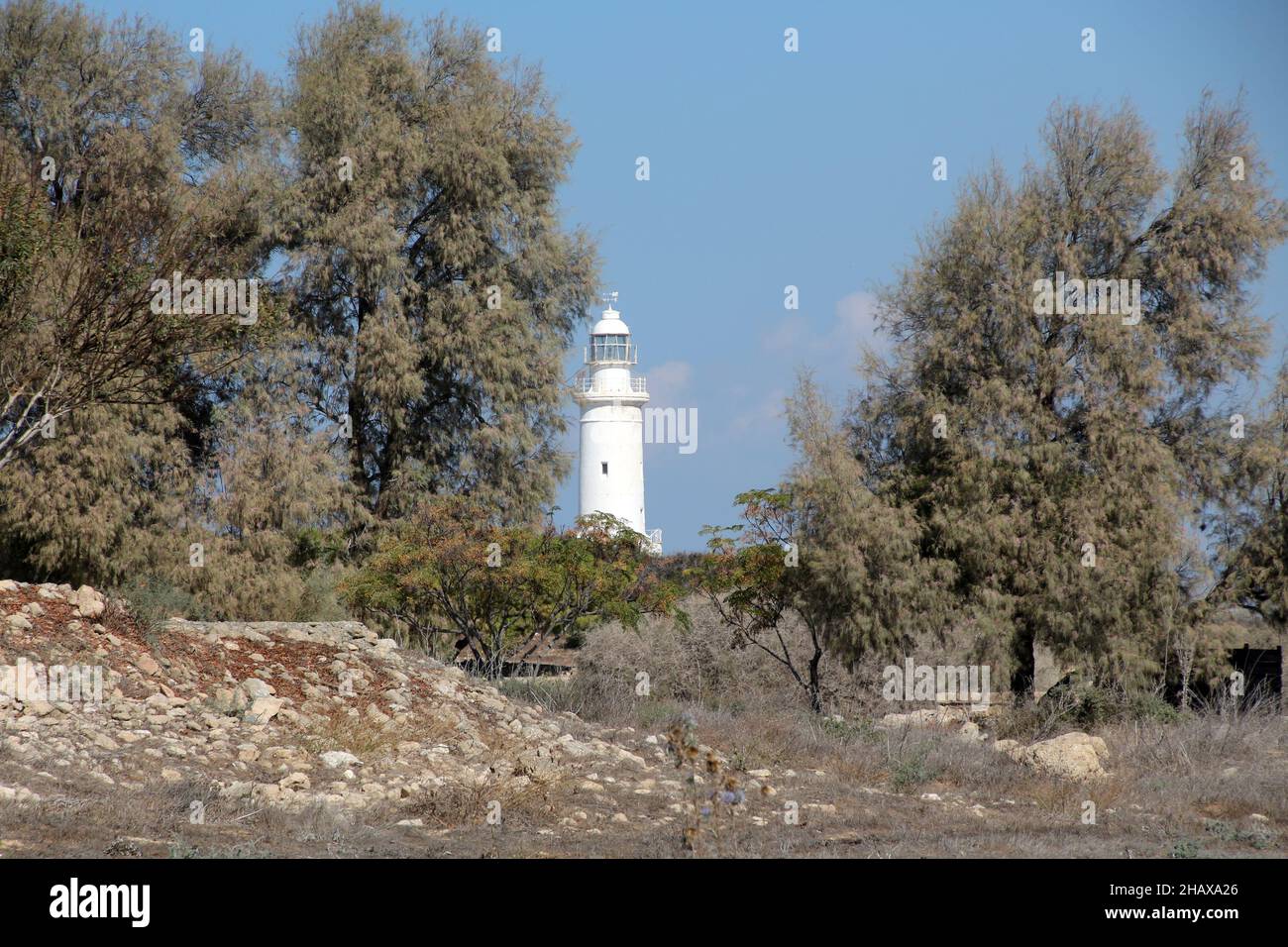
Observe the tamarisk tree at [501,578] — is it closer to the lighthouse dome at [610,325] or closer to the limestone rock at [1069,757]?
the limestone rock at [1069,757]

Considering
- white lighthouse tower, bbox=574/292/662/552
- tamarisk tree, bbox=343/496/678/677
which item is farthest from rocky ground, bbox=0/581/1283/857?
white lighthouse tower, bbox=574/292/662/552

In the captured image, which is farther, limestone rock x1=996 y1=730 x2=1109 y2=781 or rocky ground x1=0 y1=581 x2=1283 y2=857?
limestone rock x1=996 y1=730 x2=1109 y2=781

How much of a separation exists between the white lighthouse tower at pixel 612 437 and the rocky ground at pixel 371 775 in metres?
22.1

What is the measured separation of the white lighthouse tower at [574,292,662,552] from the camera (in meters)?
37.8

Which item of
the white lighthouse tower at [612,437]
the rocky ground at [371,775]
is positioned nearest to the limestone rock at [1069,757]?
the rocky ground at [371,775]

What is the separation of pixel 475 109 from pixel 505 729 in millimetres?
16207

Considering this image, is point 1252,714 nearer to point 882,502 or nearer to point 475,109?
point 882,502

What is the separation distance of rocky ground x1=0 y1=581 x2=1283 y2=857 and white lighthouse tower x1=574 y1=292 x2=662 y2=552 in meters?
22.1

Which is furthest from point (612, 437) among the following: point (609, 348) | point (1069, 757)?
point (1069, 757)

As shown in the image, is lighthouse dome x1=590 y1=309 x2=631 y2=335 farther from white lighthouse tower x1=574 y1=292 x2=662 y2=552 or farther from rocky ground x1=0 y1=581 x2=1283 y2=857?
rocky ground x1=0 y1=581 x2=1283 y2=857

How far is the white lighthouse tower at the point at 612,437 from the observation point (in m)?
37.8

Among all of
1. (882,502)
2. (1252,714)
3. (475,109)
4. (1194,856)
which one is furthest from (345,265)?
(1194,856)

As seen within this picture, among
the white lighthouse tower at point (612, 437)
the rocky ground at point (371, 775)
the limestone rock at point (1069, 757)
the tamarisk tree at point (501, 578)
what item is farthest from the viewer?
the white lighthouse tower at point (612, 437)

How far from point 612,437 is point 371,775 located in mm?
26841
